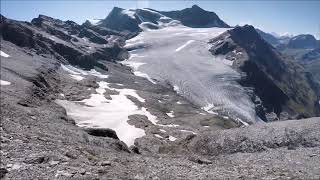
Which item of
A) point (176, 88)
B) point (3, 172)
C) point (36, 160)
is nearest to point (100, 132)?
point (36, 160)

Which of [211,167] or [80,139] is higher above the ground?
[211,167]

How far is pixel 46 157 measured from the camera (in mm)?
28266

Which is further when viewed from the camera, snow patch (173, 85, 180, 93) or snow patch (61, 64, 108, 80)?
snow patch (173, 85, 180, 93)

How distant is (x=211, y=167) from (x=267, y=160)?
4.60 metres

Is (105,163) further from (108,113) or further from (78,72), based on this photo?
(78,72)

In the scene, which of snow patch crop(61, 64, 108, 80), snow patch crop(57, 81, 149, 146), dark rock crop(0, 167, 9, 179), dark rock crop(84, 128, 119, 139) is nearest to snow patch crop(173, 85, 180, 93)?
snow patch crop(61, 64, 108, 80)

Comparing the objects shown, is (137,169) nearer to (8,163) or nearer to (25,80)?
(8,163)

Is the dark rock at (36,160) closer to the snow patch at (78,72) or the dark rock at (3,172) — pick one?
the dark rock at (3,172)

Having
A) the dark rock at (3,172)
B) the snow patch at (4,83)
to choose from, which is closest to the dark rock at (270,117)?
the snow patch at (4,83)

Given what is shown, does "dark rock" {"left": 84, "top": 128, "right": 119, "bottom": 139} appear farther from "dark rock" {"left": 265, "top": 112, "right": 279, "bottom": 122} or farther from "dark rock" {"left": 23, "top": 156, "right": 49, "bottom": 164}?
"dark rock" {"left": 265, "top": 112, "right": 279, "bottom": 122}

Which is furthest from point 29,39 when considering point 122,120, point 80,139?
point 80,139

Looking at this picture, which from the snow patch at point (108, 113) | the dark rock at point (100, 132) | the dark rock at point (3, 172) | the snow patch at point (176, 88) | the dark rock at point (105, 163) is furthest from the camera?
the snow patch at point (176, 88)

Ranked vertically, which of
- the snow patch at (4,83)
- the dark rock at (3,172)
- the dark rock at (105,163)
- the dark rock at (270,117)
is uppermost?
the dark rock at (105,163)

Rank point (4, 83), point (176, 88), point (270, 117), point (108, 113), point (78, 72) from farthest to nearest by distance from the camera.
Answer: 1. point (270, 117)
2. point (176, 88)
3. point (78, 72)
4. point (108, 113)
5. point (4, 83)
